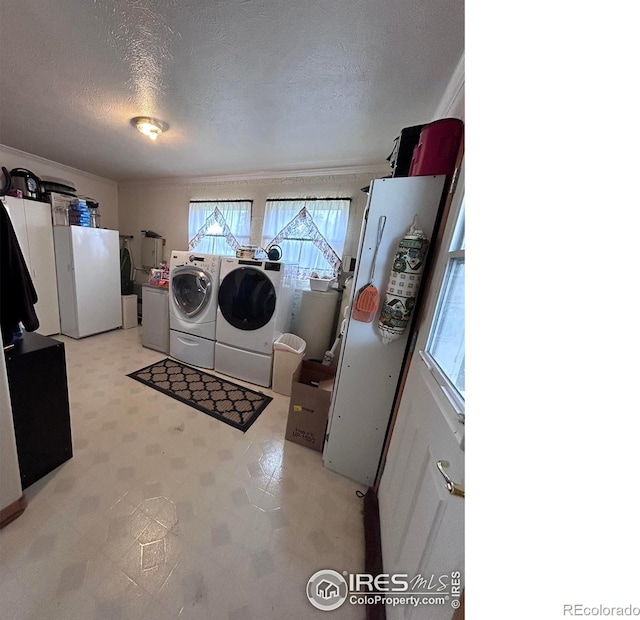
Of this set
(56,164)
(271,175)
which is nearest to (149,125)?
(271,175)

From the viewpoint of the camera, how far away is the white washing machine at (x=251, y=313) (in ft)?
7.40

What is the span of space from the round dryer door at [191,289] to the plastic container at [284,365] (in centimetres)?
88

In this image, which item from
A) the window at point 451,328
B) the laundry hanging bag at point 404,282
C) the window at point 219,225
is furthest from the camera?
the window at point 219,225

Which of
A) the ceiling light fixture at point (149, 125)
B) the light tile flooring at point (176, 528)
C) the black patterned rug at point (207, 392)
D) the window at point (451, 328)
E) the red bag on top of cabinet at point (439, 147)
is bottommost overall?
the light tile flooring at point (176, 528)

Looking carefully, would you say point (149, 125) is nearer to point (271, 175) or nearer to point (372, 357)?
point (271, 175)

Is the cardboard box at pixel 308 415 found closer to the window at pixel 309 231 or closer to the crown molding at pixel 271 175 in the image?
the window at pixel 309 231

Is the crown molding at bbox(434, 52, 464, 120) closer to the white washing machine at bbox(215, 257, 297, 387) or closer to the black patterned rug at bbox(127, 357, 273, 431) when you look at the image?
the white washing machine at bbox(215, 257, 297, 387)

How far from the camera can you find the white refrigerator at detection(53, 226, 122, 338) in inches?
114

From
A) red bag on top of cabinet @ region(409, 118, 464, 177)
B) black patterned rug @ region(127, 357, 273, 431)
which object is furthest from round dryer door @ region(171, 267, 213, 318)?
red bag on top of cabinet @ region(409, 118, 464, 177)

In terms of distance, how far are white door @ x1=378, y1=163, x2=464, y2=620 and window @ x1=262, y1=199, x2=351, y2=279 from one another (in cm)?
192

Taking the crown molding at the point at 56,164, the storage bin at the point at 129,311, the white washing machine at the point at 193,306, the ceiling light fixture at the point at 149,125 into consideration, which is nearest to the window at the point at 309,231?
the white washing machine at the point at 193,306
